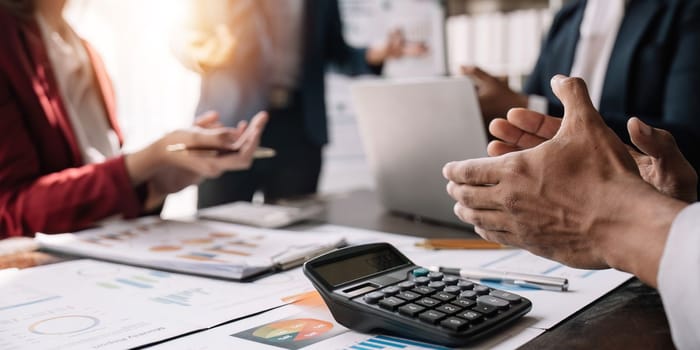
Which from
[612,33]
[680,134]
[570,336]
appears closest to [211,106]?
[612,33]

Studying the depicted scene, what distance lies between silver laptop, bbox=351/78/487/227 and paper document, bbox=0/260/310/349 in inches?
15.5

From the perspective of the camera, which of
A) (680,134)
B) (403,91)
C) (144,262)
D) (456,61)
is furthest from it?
(456,61)

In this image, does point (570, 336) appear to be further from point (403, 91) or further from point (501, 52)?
point (501, 52)

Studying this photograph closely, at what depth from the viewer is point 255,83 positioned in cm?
199

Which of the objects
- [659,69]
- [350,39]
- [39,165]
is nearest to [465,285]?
[39,165]

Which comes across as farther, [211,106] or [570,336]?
[211,106]

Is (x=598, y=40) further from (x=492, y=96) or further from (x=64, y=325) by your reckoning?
(x=64, y=325)

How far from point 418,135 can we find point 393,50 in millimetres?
997

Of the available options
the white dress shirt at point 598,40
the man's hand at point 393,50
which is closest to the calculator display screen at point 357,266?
the white dress shirt at point 598,40

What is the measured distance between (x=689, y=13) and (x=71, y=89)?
4.52 ft

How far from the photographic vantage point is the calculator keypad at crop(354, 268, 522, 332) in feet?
1.85

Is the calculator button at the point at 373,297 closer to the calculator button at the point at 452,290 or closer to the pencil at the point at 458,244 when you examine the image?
→ the calculator button at the point at 452,290

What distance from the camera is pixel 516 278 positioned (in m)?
0.75

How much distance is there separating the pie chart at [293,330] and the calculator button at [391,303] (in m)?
0.07
